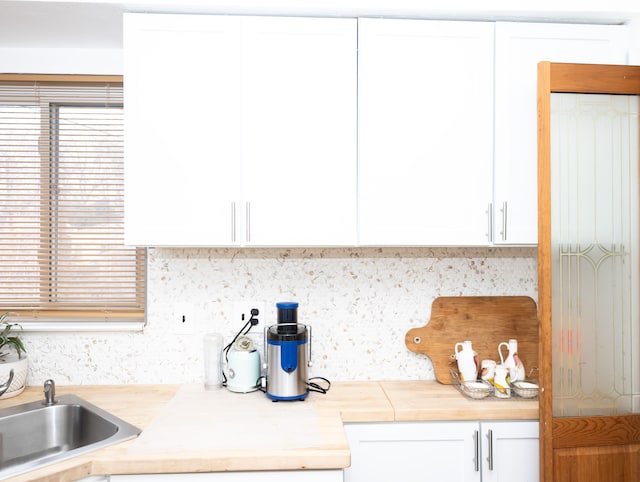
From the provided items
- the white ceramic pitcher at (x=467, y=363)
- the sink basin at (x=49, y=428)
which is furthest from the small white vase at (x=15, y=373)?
the white ceramic pitcher at (x=467, y=363)

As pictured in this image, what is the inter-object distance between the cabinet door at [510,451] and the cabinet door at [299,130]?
89cm

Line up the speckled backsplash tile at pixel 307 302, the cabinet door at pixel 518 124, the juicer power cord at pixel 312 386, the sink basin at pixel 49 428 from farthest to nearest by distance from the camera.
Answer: the speckled backsplash tile at pixel 307 302 < the juicer power cord at pixel 312 386 < the cabinet door at pixel 518 124 < the sink basin at pixel 49 428

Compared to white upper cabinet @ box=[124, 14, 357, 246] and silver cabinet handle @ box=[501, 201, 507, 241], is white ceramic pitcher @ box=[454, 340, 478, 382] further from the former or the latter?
white upper cabinet @ box=[124, 14, 357, 246]

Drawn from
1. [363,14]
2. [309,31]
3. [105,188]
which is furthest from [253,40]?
[105,188]

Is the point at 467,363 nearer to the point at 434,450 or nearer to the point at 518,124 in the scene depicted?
the point at 434,450

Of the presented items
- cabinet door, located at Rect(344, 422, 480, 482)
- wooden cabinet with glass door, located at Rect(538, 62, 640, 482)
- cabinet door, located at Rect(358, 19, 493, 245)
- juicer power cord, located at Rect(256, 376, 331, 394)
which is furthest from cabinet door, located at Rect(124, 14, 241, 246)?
wooden cabinet with glass door, located at Rect(538, 62, 640, 482)

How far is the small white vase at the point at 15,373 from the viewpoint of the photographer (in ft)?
5.88

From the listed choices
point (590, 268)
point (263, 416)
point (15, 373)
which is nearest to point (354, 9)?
point (590, 268)

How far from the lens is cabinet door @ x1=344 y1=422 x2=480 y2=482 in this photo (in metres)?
1.64

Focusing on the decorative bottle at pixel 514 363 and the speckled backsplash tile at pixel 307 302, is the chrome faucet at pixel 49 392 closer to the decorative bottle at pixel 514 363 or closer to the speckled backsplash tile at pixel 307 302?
the speckled backsplash tile at pixel 307 302

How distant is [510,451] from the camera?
1.66 metres

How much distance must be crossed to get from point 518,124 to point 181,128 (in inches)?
50.3

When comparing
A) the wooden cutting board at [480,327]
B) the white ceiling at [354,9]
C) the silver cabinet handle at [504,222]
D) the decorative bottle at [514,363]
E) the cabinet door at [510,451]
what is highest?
the white ceiling at [354,9]

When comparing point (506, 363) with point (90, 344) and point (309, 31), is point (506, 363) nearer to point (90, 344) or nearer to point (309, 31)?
point (309, 31)
